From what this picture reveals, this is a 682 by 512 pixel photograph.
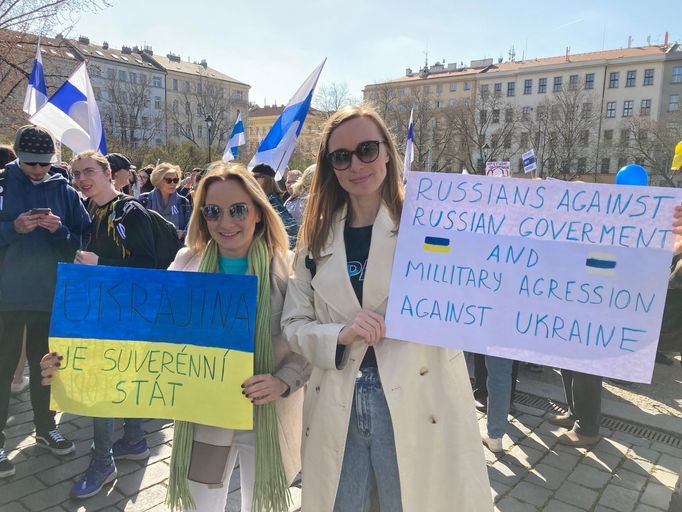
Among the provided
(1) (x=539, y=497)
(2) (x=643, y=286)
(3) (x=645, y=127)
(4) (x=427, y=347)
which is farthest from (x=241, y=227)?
(3) (x=645, y=127)

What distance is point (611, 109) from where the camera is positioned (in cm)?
6256

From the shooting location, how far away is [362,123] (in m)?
1.81

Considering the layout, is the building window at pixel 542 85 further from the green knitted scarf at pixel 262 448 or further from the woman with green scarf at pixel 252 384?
the green knitted scarf at pixel 262 448

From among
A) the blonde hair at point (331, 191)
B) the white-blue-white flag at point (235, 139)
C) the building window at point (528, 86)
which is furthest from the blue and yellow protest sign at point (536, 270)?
the building window at point (528, 86)

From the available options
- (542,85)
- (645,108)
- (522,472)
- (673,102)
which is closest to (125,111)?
(542,85)

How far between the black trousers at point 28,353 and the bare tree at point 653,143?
48.6 metres

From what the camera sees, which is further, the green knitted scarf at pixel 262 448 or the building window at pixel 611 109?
the building window at pixel 611 109

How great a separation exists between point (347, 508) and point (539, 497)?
80.8 inches

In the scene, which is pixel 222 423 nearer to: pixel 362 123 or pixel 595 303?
pixel 362 123

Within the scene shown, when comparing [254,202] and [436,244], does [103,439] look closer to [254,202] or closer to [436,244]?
[254,202]

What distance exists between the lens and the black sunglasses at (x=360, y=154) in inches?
70.6

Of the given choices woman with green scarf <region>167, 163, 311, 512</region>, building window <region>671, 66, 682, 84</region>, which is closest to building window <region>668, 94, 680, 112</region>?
building window <region>671, 66, 682, 84</region>

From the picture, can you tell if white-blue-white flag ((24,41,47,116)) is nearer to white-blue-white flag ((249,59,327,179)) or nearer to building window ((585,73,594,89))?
white-blue-white flag ((249,59,327,179))

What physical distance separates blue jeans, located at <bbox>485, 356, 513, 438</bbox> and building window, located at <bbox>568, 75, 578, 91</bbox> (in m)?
63.6
